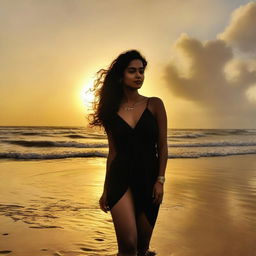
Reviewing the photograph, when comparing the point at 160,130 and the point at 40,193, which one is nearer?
the point at 160,130

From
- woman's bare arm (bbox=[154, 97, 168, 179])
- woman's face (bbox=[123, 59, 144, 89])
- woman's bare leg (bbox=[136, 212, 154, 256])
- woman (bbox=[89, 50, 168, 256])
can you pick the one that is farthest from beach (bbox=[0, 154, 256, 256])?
woman's face (bbox=[123, 59, 144, 89])

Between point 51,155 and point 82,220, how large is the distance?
1154cm

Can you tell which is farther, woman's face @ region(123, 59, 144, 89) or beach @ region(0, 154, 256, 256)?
beach @ region(0, 154, 256, 256)

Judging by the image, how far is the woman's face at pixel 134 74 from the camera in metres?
3.44

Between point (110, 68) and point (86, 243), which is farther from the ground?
point (110, 68)

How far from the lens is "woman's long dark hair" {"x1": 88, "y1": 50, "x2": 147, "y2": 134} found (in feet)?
11.4

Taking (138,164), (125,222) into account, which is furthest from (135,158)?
(125,222)

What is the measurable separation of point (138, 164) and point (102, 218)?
296cm

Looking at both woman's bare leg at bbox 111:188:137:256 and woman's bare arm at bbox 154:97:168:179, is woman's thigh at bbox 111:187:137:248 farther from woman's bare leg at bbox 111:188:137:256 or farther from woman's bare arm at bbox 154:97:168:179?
woman's bare arm at bbox 154:97:168:179

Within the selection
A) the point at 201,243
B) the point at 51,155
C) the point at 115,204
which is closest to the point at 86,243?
the point at 201,243

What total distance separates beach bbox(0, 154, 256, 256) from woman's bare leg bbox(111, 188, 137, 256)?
1444 millimetres

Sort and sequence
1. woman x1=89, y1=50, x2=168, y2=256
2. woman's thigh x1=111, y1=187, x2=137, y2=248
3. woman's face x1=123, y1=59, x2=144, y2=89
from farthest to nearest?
1. woman's face x1=123, y1=59, x2=144, y2=89
2. woman x1=89, y1=50, x2=168, y2=256
3. woman's thigh x1=111, y1=187, x2=137, y2=248

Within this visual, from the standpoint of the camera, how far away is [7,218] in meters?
5.93

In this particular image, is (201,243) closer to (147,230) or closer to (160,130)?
(147,230)
